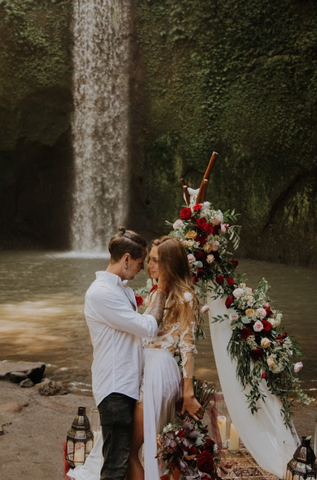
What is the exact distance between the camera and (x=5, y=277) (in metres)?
14.4

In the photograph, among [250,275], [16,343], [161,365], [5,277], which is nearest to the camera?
[161,365]

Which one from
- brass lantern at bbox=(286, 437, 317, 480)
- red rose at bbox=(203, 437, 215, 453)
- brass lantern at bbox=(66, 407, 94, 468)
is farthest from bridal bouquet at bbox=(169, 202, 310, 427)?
brass lantern at bbox=(66, 407, 94, 468)

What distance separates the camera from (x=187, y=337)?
3529 mm

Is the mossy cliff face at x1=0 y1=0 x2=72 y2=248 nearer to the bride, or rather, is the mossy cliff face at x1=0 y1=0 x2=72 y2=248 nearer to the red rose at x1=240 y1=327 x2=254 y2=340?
the red rose at x1=240 y1=327 x2=254 y2=340

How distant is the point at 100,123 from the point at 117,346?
2052 cm

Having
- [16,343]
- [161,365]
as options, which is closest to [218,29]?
[16,343]

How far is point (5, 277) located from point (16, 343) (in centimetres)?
656

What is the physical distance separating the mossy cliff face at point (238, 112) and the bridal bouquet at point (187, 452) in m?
15.6

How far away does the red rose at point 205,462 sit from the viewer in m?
3.28

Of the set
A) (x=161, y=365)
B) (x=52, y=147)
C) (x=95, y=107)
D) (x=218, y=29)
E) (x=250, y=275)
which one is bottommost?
(x=250, y=275)

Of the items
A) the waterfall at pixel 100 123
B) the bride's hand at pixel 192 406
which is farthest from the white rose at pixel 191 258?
the waterfall at pixel 100 123

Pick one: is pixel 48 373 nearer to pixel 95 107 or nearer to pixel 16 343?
pixel 16 343

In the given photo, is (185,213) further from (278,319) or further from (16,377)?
(16,377)

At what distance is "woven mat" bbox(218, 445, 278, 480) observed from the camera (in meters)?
4.16
